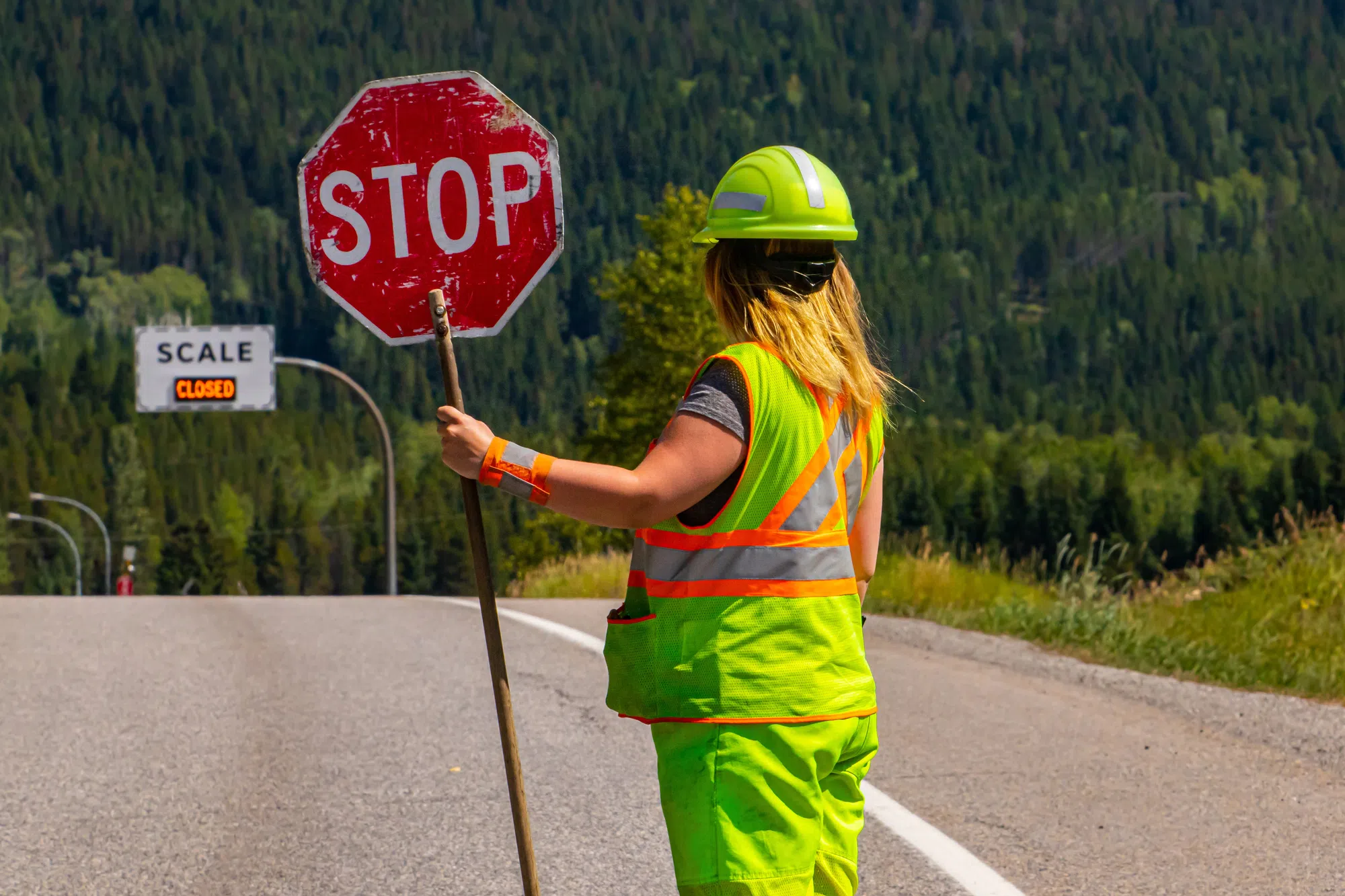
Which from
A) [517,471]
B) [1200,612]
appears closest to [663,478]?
[517,471]

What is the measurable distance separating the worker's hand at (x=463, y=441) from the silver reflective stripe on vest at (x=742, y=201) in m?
0.58

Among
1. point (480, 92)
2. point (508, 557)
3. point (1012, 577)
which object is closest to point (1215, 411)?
point (508, 557)

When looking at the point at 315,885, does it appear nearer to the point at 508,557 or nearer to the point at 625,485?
the point at 625,485

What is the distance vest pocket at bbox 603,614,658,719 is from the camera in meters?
2.73

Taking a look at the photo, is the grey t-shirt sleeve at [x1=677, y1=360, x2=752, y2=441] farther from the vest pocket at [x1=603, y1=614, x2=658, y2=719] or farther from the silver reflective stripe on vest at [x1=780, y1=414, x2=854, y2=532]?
the vest pocket at [x1=603, y1=614, x2=658, y2=719]

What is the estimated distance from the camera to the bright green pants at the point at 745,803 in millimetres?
2658

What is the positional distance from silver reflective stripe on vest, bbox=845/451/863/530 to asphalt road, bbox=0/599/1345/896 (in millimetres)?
2304

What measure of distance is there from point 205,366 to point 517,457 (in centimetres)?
6574

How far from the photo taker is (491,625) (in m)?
3.22

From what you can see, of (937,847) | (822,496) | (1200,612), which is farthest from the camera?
(1200,612)

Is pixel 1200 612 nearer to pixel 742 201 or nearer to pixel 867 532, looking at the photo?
pixel 867 532

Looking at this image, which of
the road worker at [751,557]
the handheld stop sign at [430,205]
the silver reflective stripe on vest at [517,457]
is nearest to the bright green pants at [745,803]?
the road worker at [751,557]

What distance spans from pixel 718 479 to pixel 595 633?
8.95 metres

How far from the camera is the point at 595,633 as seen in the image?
11.5 m
